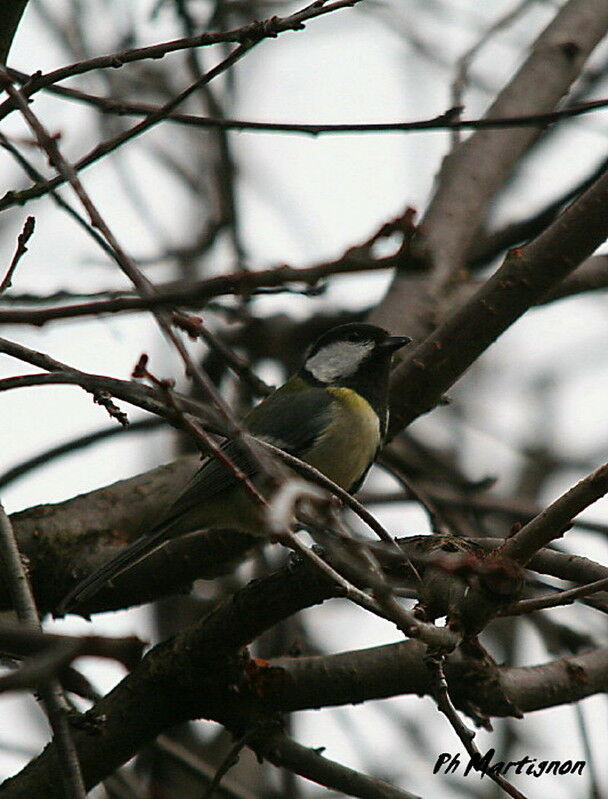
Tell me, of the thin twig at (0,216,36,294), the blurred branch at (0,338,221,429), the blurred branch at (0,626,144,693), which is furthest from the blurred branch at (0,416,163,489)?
the blurred branch at (0,626,144,693)

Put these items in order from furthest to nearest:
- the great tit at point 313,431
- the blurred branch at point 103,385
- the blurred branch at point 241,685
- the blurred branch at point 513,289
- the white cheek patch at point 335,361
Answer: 1. the white cheek patch at point 335,361
2. the great tit at point 313,431
3. the blurred branch at point 513,289
4. the blurred branch at point 241,685
5. the blurred branch at point 103,385

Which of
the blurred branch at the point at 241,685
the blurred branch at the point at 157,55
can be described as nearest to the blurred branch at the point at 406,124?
the blurred branch at the point at 157,55

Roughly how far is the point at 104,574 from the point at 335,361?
166cm

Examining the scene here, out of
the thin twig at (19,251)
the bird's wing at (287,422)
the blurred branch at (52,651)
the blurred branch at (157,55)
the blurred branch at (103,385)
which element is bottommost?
the blurred branch at (52,651)

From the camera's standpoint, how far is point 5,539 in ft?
6.64

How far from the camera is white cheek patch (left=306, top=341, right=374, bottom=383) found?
4.40 m

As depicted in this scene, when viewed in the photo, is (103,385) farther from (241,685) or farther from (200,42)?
(241,685)

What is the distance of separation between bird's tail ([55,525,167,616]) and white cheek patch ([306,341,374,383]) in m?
1.33

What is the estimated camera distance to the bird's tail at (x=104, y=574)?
10.7 feet

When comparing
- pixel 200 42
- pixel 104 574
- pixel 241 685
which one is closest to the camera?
pixel 200 42

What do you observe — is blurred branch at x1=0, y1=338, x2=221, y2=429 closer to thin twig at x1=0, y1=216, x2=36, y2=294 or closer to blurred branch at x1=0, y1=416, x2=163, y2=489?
thin twig at x1=0, y1=216, x2=36, y2=294

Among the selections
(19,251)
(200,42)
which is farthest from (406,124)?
(19,251)

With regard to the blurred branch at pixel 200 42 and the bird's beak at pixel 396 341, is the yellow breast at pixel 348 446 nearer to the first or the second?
the bird's beak at pixel 396 341

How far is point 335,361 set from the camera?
180 inches
